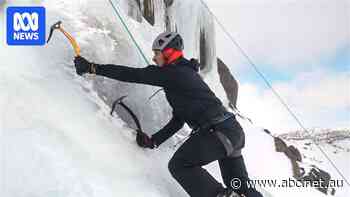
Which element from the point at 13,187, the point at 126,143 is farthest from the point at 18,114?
the point at 126,143

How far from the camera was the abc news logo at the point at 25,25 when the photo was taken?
2572mm

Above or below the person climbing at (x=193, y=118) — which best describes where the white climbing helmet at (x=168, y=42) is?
→ above

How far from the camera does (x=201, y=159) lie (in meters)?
2.34

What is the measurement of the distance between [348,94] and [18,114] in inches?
168

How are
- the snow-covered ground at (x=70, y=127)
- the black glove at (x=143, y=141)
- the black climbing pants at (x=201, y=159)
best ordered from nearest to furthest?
the snow-covered ground at (x=70, y=127), the black climbing pants at (x=201, y=159), the black glove at (x=143, y=141)

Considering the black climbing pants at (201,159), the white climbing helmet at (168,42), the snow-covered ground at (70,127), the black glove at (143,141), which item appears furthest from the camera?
the black glove at (143,141)

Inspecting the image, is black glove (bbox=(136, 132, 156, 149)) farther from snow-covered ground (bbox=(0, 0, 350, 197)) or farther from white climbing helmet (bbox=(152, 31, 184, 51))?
white climbing helmet (bbox=(152, 31, 184, 51))

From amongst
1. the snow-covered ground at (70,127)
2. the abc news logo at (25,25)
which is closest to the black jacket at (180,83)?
the snow-covered ground at (70,127)

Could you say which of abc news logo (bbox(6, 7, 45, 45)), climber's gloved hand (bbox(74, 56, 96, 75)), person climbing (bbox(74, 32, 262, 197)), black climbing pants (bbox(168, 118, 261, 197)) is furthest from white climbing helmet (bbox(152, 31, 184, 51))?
abc news logo (bbox(6, 7, 45, 45))

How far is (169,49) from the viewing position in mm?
2473

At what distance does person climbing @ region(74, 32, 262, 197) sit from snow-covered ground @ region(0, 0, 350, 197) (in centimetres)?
23

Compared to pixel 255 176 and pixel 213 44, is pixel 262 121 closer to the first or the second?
pixel 213 44

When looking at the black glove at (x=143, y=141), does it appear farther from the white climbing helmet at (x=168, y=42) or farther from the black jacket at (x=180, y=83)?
the white climbing helmet at (x=168, y=42)

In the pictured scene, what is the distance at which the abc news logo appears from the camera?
2572mm
